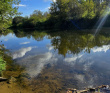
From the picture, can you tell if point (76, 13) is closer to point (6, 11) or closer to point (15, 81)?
point (6, 11)

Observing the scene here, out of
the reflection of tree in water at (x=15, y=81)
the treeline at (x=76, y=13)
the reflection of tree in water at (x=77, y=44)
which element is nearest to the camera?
the reflection of tree in water at (x=15, y=81)

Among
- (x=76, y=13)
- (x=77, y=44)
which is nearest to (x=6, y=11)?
(x=77, y=44)

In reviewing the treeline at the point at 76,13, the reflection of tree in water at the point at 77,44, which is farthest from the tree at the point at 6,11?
the treeline at the point at 76,13

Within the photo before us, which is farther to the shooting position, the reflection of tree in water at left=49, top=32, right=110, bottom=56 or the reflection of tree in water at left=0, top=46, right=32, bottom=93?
the reflection of tree in water at left=49, top=32, right=110, bottom=56

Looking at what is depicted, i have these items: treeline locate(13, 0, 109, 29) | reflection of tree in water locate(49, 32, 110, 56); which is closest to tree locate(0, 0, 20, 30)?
reflection of tree in water locate(49, 32, 110, 56)

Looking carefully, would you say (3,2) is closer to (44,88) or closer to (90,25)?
(44,88)

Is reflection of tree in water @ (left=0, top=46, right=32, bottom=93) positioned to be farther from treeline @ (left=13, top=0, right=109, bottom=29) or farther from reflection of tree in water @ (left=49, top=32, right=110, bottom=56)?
treeline @ (left=13, top=0, right=109, bottom=29)

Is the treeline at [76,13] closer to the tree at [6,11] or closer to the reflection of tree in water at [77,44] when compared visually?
the reflection of tree in water at [77,44]

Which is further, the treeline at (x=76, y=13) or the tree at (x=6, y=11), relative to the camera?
the treeline at (x=76, y=13)

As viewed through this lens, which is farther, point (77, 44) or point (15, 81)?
point (77, 44)

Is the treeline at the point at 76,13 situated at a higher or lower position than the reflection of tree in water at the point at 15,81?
higher

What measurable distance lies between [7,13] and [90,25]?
126 feet

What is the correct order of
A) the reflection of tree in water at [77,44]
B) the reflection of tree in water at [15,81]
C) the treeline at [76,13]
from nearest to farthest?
the reflection of tree in water at [15,81]
the reflection of tree in water at [77,44]
the treeline at [76,13]

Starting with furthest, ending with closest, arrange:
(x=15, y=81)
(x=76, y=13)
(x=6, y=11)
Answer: (x=76, y=13) < (x=6, y=11) < (x=15, y=81)
